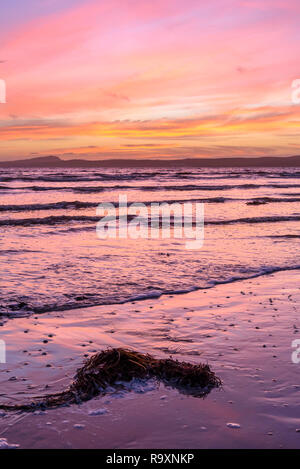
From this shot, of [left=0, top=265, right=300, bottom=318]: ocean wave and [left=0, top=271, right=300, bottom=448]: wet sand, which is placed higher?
[left=0, top=265, right=300, bottom=318]: ocean wave

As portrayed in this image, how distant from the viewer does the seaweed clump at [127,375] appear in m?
4.31

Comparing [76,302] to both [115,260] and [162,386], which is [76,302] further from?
[115,260]

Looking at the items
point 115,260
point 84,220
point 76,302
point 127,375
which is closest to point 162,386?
point 127,375

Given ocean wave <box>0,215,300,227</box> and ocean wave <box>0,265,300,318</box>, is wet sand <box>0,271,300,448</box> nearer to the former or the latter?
ocean wave <box>0,265,300,318</box>

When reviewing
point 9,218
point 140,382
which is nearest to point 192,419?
point 140,382

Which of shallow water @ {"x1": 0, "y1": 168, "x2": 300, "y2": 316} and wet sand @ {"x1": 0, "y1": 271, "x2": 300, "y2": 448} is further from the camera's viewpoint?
shallow water @ {"x1": 0, "y1": 168, "x2": 300, "y2": 316}

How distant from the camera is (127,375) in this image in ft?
15.3

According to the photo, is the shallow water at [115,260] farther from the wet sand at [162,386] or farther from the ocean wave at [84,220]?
the wet sand at [162,386]

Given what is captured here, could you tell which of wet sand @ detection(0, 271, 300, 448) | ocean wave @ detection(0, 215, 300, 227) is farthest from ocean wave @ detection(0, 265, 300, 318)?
ocean wave @ detection(0, 215, 300, 227)

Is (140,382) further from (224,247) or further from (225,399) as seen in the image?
(224,247)

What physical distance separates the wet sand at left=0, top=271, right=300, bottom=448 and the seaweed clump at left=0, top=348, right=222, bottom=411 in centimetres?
12

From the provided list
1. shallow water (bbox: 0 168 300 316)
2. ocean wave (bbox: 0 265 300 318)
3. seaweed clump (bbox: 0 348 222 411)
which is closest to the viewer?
seaweed clump (bbox: 0 348 222 411)

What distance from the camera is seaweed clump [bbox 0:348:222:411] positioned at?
4.31 meters
